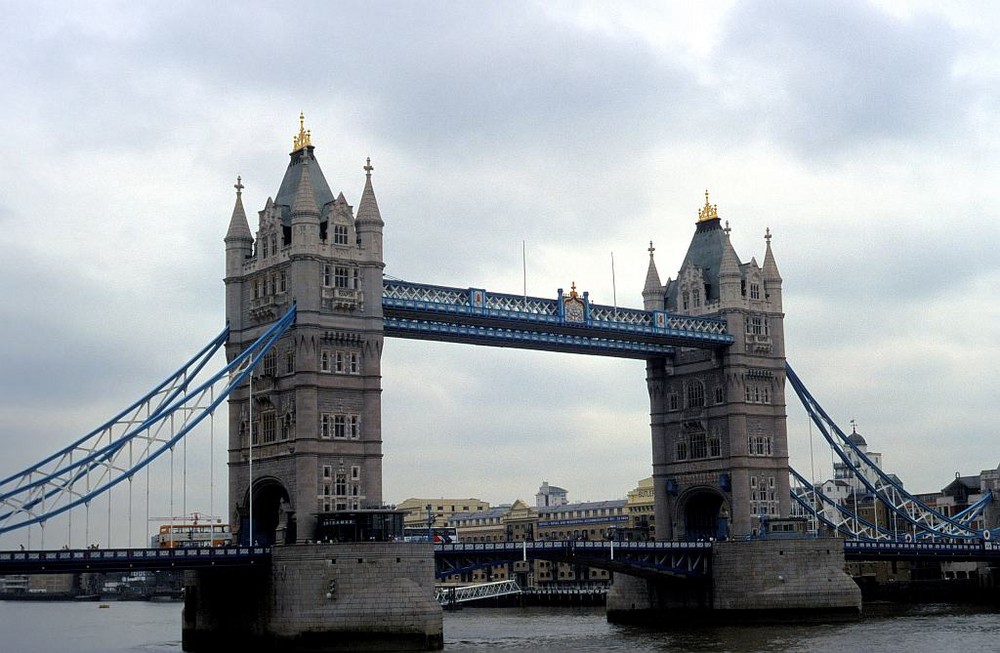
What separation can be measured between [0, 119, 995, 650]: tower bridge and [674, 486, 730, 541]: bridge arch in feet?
0.54

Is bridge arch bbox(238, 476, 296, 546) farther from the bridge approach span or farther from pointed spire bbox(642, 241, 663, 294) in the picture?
pointed spire bbox(642, 241, 663, 294)

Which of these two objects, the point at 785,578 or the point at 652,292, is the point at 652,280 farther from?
the point at 785,578

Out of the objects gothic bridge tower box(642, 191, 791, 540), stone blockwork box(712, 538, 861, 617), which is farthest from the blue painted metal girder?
stone blockwork box(712, 538, 861, 617)

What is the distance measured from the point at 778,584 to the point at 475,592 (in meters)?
67.7

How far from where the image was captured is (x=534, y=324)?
11531 cm

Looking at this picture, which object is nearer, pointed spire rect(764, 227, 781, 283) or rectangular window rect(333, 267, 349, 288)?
rectangular window rect(333, 267, 349, 288)

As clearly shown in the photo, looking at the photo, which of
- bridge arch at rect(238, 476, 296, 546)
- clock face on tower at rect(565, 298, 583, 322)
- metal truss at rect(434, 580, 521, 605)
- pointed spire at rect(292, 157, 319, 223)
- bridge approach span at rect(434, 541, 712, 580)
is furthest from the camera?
metal truss at rect(434, 580, 521, 605)

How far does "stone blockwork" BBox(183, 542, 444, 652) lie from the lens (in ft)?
300

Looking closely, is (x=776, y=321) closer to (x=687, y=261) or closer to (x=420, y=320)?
(x=687, y=261)

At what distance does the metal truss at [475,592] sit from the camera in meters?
175

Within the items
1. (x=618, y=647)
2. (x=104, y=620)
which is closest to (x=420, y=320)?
(x=618, y=647)

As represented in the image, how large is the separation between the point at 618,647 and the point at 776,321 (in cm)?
4352

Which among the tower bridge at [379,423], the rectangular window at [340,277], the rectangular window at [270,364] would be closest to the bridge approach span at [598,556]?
the tower bridge at [379,423]

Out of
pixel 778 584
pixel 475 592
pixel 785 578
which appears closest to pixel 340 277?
pixel 778 584
